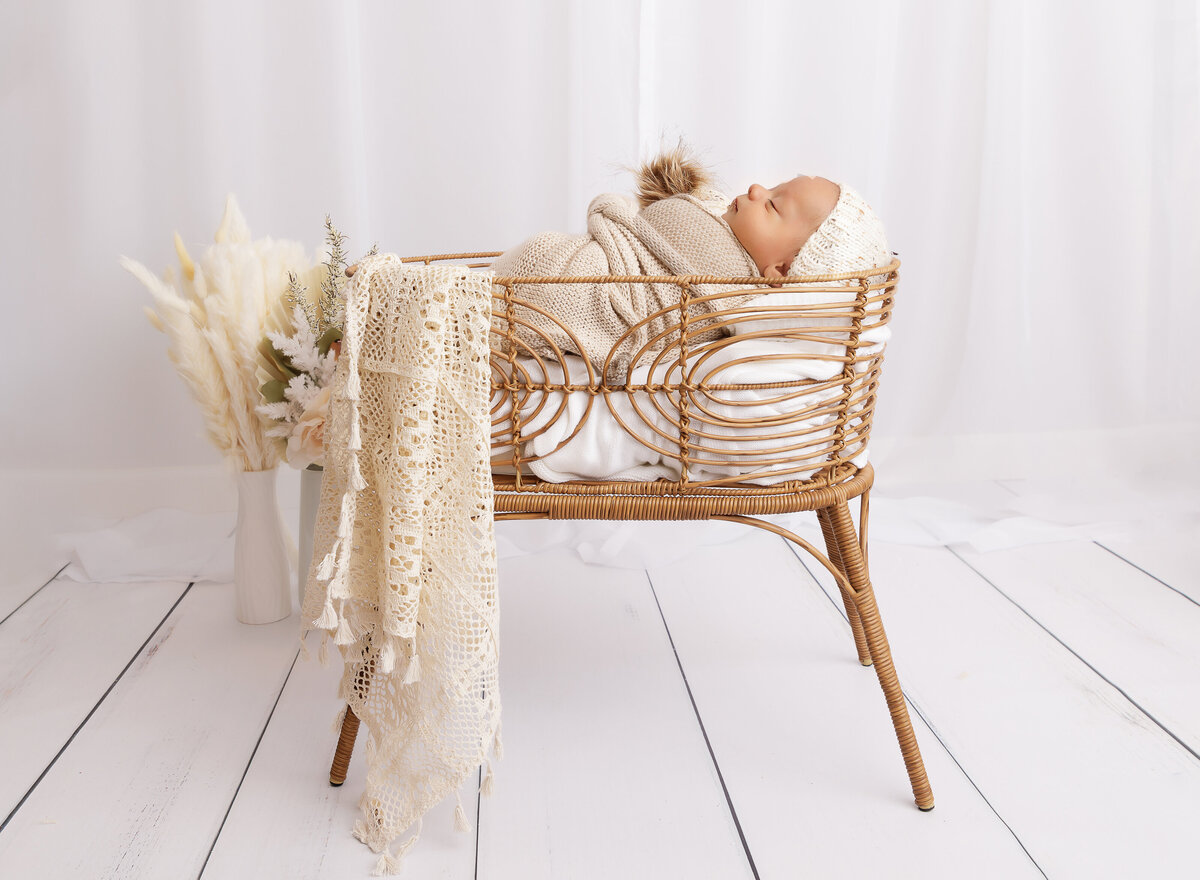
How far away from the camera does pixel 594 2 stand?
1921 mm

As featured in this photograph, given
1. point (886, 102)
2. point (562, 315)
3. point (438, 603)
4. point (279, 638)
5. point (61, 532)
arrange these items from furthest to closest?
point (886, 102), point (61, 532), point (279, 638), point (562, 315), point (438, 603)

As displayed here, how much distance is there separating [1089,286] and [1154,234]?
0.17 meters

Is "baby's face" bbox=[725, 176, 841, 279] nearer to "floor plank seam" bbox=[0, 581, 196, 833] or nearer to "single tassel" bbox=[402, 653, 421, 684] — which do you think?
"single tassel" bbox=[402, 653, 421, 684]

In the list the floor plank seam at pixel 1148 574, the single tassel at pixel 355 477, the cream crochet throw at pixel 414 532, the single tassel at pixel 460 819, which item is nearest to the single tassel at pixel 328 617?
the cream crochet throw at pixel 414 532

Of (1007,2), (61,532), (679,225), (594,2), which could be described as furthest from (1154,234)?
(61,532)

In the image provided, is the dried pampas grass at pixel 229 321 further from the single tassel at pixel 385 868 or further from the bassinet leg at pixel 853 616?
the bassinet leg at pixel 853 616

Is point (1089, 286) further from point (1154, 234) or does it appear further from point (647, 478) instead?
point (647, 478)

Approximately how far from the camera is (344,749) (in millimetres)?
1169

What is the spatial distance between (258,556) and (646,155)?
94 cm

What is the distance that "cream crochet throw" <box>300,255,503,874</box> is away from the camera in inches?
39.8

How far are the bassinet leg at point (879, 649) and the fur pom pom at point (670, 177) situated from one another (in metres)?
0.51

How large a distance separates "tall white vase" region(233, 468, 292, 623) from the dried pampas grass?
2.0 inches

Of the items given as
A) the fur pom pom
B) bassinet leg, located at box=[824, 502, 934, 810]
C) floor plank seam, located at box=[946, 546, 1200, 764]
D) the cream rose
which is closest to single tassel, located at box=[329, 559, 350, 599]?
the cream rose

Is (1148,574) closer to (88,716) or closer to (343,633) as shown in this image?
(343,633)
